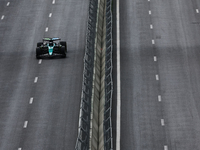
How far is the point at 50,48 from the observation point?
47.8 m

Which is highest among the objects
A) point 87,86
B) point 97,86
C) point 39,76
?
point 39,76

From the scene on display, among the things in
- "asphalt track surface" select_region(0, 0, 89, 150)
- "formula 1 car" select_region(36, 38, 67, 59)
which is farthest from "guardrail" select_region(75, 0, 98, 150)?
"formula 1 car" select_region(36, 38, 67, 59)

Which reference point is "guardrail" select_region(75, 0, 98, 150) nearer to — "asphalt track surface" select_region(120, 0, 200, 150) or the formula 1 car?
the formula 1 car

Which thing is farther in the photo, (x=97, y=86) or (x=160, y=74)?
(x=160, y=74)

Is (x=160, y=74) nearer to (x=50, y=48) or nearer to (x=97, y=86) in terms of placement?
(x=97, y=86)

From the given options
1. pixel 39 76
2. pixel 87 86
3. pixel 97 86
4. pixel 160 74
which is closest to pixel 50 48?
pixel 39 76

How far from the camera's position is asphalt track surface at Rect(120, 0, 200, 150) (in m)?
38.5

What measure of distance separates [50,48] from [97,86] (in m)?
6.91

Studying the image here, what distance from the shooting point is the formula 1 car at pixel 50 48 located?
47.5 metres

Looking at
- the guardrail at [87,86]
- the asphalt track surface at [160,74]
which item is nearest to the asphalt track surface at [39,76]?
the guardrail at [87,86]

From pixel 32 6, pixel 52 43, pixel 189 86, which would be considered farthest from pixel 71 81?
pixel 32 6

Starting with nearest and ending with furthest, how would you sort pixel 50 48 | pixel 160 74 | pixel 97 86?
1. pixel 97 86
2. pixel 160 74
3. pixel 50 48

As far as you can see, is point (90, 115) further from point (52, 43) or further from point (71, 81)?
point (52, 43)

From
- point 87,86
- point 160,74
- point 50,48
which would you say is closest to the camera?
point 87,86
